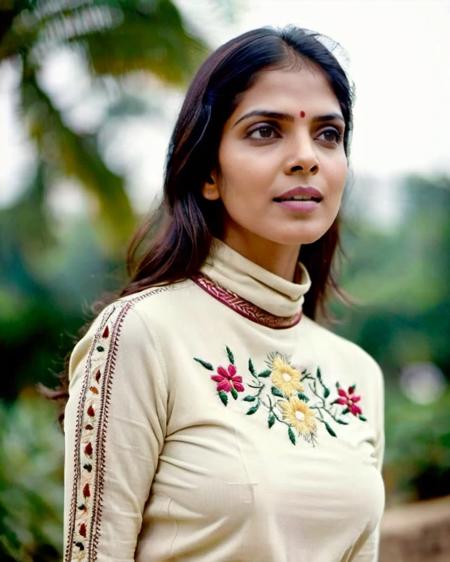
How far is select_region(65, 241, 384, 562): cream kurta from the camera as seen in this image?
179 centimetres

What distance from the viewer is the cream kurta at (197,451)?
5.88 ft

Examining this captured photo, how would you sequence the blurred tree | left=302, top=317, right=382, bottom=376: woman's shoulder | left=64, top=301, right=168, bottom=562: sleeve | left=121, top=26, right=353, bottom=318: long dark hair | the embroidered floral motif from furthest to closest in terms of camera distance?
1. the blurred tree
2. left=302, top=317, right=382, bottom=376: woman's shoulder
3. the embroidered floral motif
4. left=121, top=26, right=353, bottom=318: long dark hair
5. left=64, top=301, right=168, bottom=562: sleeve

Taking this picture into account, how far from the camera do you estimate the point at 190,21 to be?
5.48 m

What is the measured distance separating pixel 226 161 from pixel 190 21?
368 cm

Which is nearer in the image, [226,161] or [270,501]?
[270,501]

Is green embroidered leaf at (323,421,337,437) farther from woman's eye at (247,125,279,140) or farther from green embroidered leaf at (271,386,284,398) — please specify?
woman's eye at (247,125,279,140)

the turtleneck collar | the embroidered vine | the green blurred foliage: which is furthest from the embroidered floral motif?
the green blurred foliage

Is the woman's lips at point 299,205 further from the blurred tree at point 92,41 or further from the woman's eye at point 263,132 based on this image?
the blurred tree at point 92,41

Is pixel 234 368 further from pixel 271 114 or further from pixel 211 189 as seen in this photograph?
pixel 271 114

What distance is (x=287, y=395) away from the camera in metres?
2.03

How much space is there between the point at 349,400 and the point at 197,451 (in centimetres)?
53

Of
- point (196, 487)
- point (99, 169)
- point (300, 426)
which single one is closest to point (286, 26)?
point (300, 426)

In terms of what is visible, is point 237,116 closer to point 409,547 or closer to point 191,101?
point 191,101

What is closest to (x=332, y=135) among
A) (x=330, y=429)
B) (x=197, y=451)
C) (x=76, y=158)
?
(x=330, y=429)
